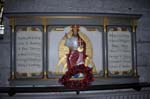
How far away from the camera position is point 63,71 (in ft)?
17.7

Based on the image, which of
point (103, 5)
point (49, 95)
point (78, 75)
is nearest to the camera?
point (78, 75)

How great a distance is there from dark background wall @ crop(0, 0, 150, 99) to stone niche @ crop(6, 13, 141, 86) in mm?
205

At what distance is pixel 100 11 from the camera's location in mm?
5648

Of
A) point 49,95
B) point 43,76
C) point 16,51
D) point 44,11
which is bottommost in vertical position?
point 49,95

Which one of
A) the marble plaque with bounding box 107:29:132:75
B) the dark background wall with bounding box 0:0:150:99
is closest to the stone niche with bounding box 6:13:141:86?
the marble plaque with bounding box 107:29:132:75

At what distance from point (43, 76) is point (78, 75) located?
109 centimetres

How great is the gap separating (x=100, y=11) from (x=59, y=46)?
1163 millimetres

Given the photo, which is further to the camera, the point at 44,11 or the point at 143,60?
the point at 143,60

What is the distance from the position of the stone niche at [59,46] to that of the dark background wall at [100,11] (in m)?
0.20

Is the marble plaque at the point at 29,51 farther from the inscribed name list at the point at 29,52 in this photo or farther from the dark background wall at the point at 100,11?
the dark background wall at the point at 100,11

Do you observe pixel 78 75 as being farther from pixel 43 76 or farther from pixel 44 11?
pixel 44 11

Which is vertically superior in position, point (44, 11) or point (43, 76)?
point (44, 11)

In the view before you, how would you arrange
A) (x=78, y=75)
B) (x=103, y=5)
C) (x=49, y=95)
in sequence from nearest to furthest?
(x=78, y=75), (x=49, y=95), (x=103, y=5)

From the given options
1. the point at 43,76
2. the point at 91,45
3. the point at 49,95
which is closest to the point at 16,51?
the point at 43,76
